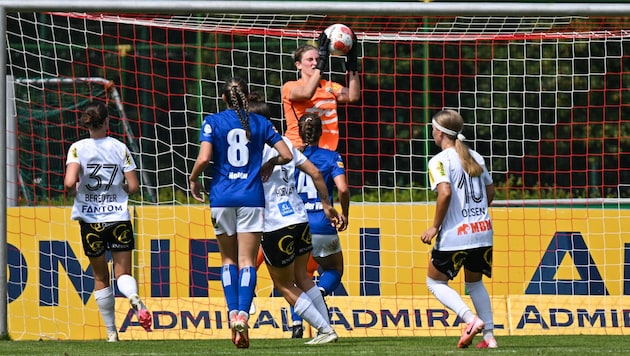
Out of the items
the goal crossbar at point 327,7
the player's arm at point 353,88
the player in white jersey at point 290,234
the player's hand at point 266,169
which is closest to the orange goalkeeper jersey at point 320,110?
the player's arm at point 353,88

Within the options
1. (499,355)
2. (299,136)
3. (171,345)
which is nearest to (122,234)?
(171,345)

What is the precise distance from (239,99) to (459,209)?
5.08ft

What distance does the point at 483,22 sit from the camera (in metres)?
11.9

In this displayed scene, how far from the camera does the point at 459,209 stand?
798 cm

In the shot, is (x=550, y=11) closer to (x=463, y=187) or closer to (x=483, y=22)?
(x=483, y=22)

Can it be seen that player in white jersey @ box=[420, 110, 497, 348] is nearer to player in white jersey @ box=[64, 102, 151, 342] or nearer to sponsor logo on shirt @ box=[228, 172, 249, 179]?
sponsor logo on shirt @ box=[228, 172, 249, 179]

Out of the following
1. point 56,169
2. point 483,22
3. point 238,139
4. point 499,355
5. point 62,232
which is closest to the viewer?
point 499,355

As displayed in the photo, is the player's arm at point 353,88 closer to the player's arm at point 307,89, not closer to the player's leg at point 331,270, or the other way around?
the player's arm at point 307,89

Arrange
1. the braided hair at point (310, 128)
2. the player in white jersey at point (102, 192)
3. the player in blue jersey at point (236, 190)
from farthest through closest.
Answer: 1. the braided hair at point (310, 128)
2. the player in white jersey at point (102, 192)
3. the player in blue jersey at point (236, 190)

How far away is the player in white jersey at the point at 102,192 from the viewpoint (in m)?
9.02

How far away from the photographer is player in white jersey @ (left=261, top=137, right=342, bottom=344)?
8219mm

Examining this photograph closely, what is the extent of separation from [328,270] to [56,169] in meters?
6.00

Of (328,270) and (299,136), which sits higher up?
(299,136)

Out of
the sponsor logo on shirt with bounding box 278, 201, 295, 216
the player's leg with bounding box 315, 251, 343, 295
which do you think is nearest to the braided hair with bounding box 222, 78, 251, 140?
the sponsor logo on shirt with bounding box 278, 201, 295, 216
